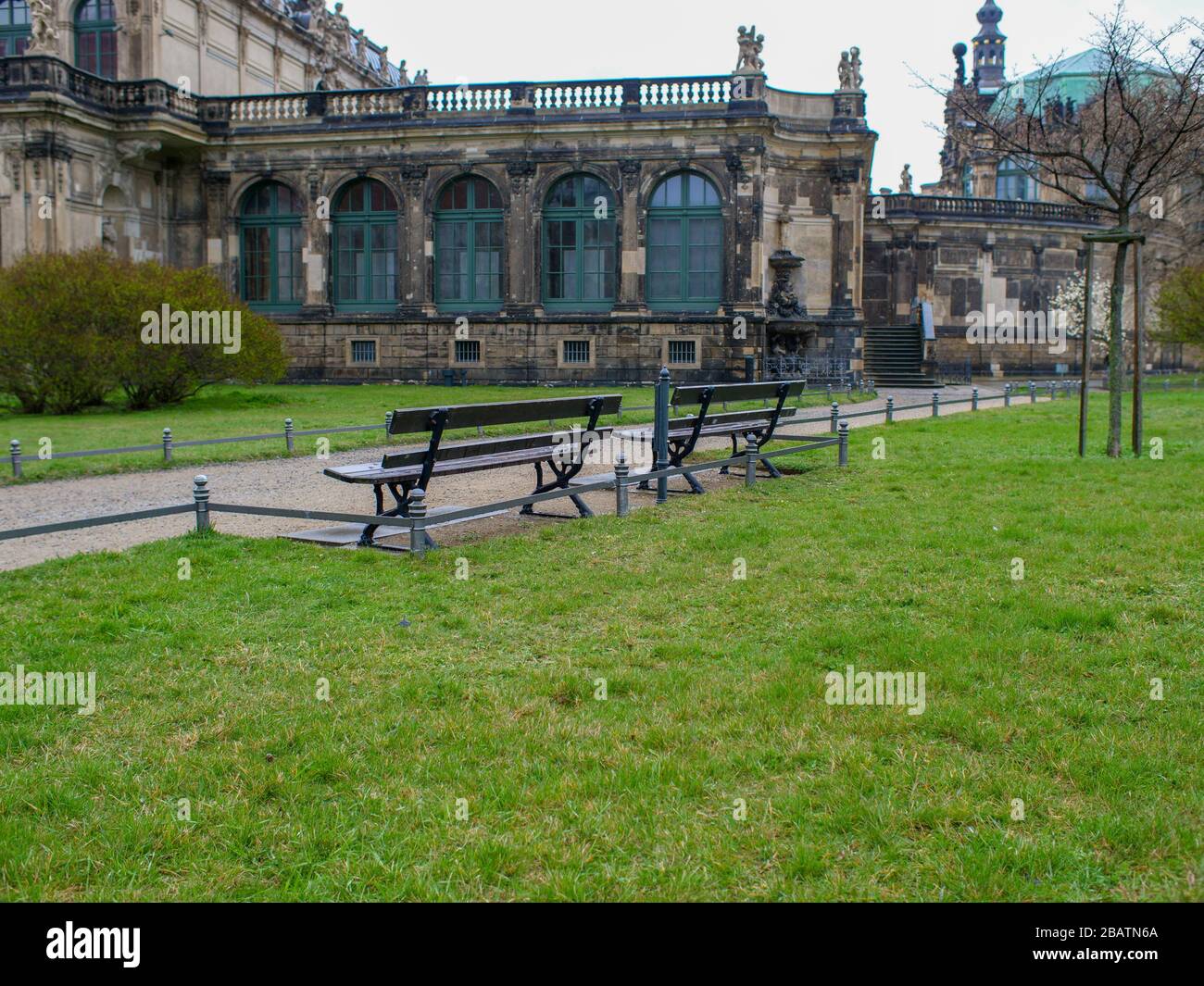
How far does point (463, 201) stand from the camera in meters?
36.1

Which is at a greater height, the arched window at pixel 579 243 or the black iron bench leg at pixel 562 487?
the arched window at pixel 579 243

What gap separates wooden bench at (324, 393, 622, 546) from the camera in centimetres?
899

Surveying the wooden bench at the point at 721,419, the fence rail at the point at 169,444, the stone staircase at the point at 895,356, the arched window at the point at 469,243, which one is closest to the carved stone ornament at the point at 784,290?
the stone staircase at the point at 895,356

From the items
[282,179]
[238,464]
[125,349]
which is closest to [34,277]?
[125,349]

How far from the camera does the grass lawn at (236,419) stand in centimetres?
1545

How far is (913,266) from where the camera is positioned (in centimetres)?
4869

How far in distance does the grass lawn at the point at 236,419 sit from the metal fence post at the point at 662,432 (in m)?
6.41

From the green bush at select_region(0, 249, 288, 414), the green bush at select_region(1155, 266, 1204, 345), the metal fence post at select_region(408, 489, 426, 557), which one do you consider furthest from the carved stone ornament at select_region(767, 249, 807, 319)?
the metal fence post at select_region(408, 489, 426, 557)

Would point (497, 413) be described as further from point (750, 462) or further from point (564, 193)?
point (564, 193)

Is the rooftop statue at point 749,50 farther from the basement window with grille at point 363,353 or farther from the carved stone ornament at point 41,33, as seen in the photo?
the carved stone ornament at point 41,33

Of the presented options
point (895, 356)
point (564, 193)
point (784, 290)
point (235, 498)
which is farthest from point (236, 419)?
point (895, 356)

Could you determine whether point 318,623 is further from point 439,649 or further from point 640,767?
point 640,767

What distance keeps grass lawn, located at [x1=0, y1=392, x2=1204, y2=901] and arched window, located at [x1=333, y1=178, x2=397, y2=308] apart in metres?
29.1

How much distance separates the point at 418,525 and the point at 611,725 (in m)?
4.02
